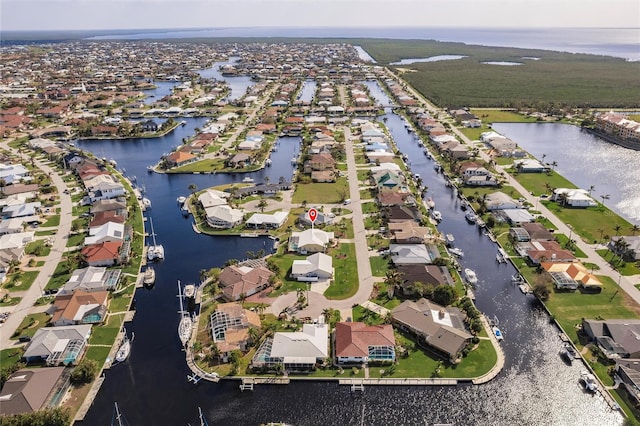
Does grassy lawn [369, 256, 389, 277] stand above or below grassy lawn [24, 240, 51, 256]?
above

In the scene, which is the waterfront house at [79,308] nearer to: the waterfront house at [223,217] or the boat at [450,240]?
the waterfront house at [223,217]

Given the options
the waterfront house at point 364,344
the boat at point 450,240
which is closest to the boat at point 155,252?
the waterfront house at point 364,344

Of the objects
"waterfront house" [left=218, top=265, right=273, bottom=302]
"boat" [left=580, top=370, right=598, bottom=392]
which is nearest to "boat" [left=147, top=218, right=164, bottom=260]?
"waterfront house" [left=218, top=265, right=273, bottom=302]

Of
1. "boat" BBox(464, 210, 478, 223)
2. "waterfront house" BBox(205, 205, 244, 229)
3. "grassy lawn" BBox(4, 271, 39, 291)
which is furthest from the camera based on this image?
"boat" BBox(464, 210, 478, 223)

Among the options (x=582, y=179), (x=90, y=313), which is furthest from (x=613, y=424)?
(x=582, y=179)

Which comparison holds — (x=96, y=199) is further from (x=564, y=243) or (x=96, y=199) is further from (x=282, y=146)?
(x=564, y=243)

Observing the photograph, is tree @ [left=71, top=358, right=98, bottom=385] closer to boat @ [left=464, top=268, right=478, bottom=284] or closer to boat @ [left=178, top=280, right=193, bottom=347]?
boat @ [left=178, top=280, right=193, bottom=347]

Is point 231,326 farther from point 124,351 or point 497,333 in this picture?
point 497,333
